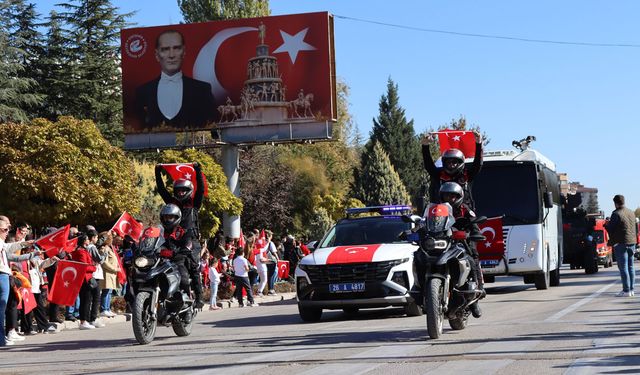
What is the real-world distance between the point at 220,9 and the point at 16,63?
17919 millimetres

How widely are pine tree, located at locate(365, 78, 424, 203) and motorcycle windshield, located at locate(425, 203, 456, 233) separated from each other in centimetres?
7406

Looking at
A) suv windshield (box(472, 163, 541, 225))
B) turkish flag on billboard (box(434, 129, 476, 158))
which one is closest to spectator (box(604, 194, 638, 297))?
suv windshield (box(472, 163, 541, 225))

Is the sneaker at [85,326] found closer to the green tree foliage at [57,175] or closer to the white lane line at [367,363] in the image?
the white lane line at [367,363]

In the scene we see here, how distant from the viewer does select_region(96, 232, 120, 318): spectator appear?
20031 mm

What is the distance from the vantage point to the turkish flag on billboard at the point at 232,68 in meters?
40.7

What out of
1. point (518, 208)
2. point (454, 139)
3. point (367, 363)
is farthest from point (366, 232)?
point (367, 363)

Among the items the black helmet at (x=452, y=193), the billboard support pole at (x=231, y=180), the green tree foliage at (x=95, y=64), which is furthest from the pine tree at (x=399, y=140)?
the black helmet at (x=452, y=193)

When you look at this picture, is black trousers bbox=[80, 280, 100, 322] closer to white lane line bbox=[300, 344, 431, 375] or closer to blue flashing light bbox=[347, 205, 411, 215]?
blue flashing light bbox=[347, 205, 411, 215]

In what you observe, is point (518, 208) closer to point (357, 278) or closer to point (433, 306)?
point (357, 278)

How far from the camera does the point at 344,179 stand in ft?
247

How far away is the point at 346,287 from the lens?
16.5 m

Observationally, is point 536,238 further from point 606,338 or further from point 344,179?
point 344,179

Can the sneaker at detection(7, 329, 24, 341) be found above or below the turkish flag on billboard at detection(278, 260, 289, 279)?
below

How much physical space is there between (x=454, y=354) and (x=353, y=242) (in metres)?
7.38
